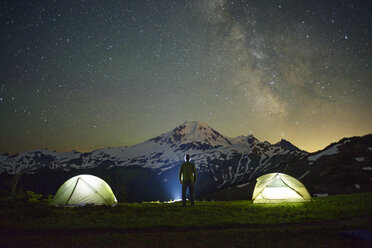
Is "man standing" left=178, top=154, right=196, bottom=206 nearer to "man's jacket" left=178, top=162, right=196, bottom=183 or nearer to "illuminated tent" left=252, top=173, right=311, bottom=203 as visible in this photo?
"man's jacket" left=178, top=162, right=196, bottom=183

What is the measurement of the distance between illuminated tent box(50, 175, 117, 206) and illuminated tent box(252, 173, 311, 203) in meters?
10.9

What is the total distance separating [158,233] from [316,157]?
136371 millimetres

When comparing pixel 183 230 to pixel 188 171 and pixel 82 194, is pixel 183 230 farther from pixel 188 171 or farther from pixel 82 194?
pixel 82 194

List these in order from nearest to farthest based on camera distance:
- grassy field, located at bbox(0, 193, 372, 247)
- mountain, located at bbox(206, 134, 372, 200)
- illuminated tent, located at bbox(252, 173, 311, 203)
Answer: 1. grassy field, located at bbox(0, 193, 372, 247)
2. illuminated tent, located at bbox(252, 173, 311, 203)
3. mountain, located at bbox(206, 134, 372, 200)

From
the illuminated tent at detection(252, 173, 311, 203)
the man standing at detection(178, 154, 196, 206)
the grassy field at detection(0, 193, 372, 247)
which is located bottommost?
the grassy field at detection(0, 193, 372, 247)

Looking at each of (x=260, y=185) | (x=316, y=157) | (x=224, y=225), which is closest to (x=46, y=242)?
(x=224, y=225)

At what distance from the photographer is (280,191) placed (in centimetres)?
1953

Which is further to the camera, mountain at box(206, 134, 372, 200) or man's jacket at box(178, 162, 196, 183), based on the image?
mountain at box(206, 134, 372, 200)

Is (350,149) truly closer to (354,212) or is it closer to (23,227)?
(354,212)

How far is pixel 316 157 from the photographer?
129250 mm

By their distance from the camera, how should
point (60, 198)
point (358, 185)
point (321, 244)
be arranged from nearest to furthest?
point (321, 244) < point (60, 198) < point (358, 185)

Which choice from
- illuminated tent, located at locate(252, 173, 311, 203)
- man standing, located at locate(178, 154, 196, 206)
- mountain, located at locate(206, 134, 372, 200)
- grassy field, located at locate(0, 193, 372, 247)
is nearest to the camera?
grassy field, located at locate(0, 193, 372, 247)

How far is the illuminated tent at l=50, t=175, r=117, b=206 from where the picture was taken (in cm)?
1753

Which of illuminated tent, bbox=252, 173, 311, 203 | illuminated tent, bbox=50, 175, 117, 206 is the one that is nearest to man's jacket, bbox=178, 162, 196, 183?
illuminated tent, bbox=50, 175, 117, 206
